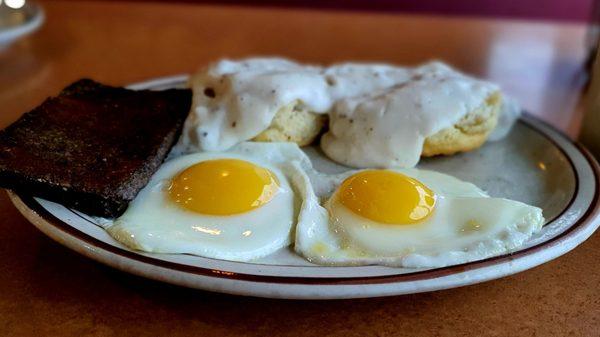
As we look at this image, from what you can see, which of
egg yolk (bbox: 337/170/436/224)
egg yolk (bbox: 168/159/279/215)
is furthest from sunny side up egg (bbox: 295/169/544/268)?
egg yolk (bbox: 168/159/279/215)

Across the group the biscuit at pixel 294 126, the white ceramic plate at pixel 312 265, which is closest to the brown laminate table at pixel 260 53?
the white ceramic plate at pixel 312 265

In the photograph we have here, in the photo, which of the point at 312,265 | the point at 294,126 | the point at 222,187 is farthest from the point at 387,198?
the point at 294,126

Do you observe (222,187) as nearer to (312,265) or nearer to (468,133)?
(312,265)

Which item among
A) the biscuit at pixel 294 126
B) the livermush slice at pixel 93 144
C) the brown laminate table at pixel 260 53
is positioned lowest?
the brown laminate table at pixel 260 53

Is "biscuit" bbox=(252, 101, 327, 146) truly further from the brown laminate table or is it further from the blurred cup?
the blurred cup

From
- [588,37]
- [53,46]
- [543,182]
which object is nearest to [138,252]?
[543,182]

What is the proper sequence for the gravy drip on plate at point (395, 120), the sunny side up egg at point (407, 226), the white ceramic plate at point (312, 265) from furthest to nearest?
the gravy drip on plate at point (395, 120), the sunny side up egg at point (407, 226), the white ceramic plate at point (312, 265)

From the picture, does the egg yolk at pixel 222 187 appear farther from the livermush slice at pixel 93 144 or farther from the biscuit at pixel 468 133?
the biscuit at pixel 468 133
